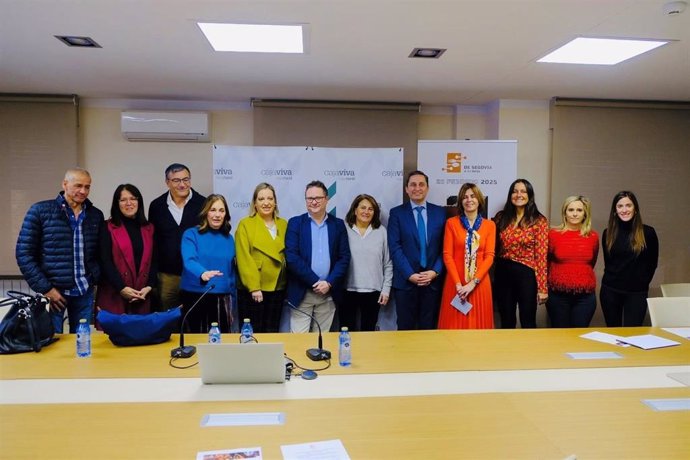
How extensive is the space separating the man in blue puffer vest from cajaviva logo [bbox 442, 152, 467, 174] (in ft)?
10.0

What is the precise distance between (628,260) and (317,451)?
3295 mm

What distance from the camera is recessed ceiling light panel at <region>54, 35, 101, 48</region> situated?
10.6 feet

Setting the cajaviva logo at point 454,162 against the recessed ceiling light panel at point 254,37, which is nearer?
the recessed ceiling light panel at point 254,37

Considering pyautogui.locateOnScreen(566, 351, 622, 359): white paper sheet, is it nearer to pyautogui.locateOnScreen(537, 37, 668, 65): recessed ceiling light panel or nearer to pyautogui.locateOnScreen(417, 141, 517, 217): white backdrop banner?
pyautogui.locateOnScreen(537, 37, 668, 65): recessed ceiling light panel

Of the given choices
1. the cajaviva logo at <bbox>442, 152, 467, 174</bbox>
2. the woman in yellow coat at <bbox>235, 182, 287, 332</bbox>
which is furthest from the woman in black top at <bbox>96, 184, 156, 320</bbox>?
the cajaviva logo at <bbox>442, 152, 467, 174</bbox>

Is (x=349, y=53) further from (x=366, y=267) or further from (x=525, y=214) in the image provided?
(x=525, y=214)

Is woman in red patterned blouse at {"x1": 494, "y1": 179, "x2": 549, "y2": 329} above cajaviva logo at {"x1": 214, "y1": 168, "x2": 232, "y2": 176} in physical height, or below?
below

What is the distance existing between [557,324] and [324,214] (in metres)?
2.05

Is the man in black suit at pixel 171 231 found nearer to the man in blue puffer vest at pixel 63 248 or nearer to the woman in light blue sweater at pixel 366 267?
the man in blue puffer vest at pixel 63 248

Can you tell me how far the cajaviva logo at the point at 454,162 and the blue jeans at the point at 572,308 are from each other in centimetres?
144

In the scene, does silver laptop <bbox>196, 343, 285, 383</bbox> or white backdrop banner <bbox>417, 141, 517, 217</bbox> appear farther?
white backdrop banner <bbox>417, 141, 517, 217</bbox>

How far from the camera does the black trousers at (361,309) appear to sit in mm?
4039

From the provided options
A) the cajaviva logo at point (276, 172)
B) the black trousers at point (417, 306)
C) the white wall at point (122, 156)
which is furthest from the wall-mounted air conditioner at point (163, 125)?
the black trousers at point (417, 306)

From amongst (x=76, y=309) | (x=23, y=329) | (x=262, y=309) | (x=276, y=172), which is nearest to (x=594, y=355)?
(x=262, y=309)
